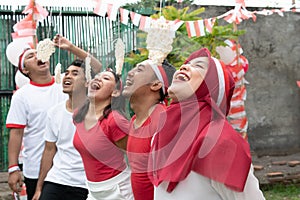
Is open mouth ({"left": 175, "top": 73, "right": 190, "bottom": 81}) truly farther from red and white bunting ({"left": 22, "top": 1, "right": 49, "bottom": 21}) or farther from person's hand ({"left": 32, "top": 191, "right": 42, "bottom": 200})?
red and white bunting ({"left": 22, "top": 1, "right": 49, "bottom": 21})

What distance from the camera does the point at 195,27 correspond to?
563 centimetres

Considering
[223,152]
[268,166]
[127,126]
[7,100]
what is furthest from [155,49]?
[268,166]

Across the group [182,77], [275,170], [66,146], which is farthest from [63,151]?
[275,170]

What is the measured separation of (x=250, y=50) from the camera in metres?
8.06

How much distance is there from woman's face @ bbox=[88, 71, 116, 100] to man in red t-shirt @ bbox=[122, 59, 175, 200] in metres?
0.33

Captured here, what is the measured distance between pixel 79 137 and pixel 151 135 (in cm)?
64

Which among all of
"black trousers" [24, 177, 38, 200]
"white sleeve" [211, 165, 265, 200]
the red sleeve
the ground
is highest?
"white sleeve" [211, 165, 265, 200]

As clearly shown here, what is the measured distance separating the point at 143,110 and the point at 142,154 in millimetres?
260

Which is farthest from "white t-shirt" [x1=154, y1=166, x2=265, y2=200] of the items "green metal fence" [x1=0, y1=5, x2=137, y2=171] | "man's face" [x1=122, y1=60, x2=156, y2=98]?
"green metal fence" [x1=0, y1=5, x2=137, y2=171]

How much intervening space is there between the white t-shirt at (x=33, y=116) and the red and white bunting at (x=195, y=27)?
1.48m

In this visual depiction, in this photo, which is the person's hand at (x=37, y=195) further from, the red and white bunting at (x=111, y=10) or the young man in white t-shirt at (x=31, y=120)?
the red and white bunting at (x=111, y=10)

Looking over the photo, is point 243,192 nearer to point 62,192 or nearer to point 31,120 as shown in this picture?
point 62,192

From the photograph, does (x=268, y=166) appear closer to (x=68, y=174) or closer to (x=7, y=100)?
(x=7, y=100)

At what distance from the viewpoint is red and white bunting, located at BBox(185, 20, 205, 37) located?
220 inches
